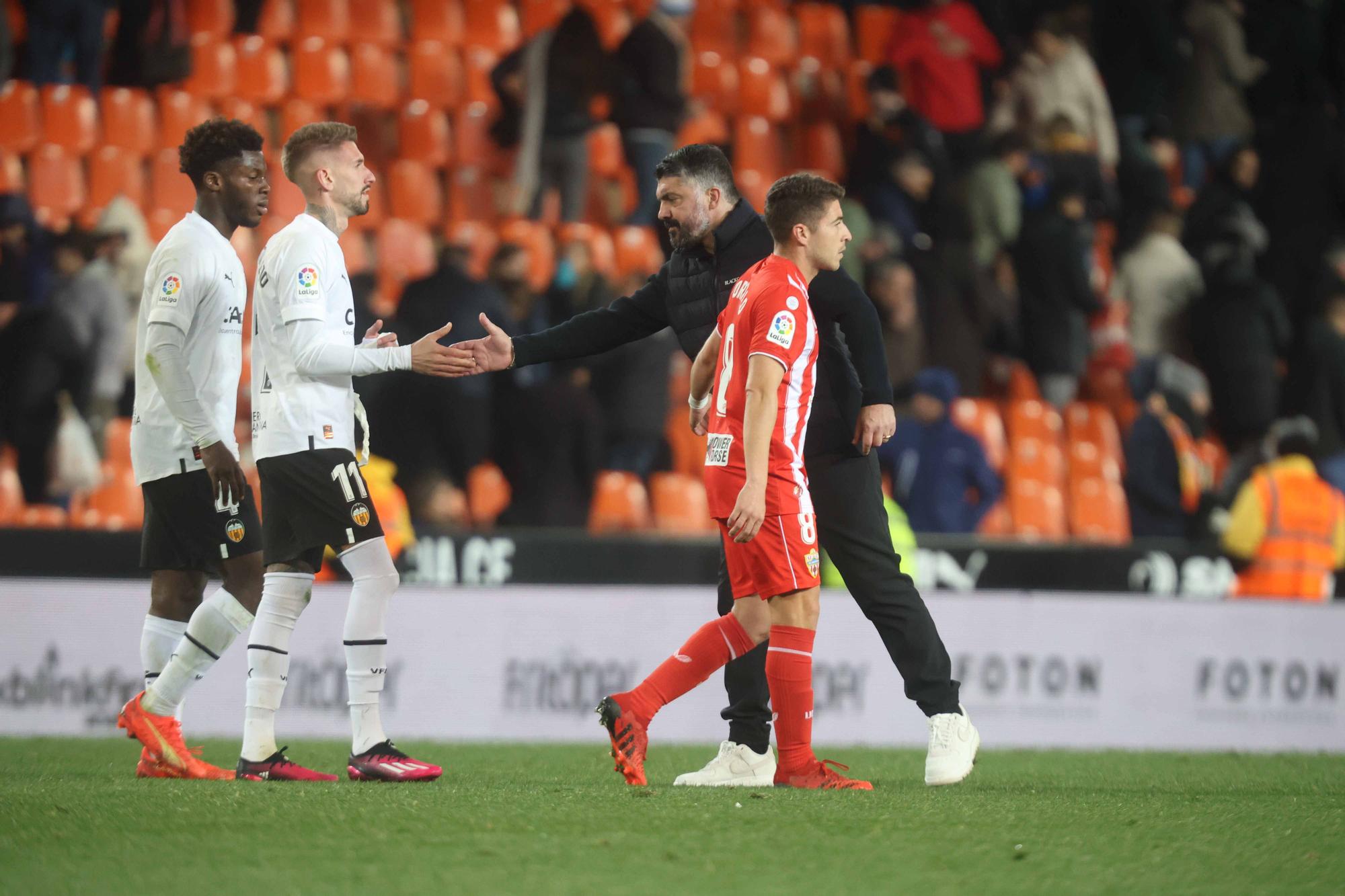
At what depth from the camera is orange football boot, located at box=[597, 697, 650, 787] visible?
5203 mm

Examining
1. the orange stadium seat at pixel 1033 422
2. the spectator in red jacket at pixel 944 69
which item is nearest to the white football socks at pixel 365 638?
the orange stadium seat at pixel 1033 422


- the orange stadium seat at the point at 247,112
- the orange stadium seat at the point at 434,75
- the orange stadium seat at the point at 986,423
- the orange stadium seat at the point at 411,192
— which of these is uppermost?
the orange stadium seat at the point at 434,75

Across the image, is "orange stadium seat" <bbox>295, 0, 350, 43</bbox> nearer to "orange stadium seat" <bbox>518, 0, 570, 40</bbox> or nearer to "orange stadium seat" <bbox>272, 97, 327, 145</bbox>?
"orange stadium seat" <bbox>272, 97, 327, 145</bbox>

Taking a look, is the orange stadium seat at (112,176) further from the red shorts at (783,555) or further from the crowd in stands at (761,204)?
the red shorts at (783,555)

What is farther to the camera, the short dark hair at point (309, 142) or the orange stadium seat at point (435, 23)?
the orange stadium seat at point (435, 23)

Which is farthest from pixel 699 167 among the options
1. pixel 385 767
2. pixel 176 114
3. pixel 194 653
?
pixel 176 114

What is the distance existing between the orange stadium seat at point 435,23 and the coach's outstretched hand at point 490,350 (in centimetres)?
755

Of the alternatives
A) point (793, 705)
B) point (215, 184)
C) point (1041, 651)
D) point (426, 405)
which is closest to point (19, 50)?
point (426, 405)

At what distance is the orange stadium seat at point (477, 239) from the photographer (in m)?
11.2

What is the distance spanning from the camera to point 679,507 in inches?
412

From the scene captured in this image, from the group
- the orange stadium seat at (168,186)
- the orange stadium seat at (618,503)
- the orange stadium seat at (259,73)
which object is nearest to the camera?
the orange stadium seat at (618,503)

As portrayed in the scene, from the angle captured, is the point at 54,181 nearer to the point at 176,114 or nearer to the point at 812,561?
the point at 176,114

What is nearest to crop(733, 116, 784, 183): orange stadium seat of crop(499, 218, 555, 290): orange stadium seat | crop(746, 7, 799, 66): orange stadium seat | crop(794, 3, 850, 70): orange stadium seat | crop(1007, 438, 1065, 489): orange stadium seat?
crop(746, 7, 799, 66): orange stadium seat

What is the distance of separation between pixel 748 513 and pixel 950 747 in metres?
1.16
